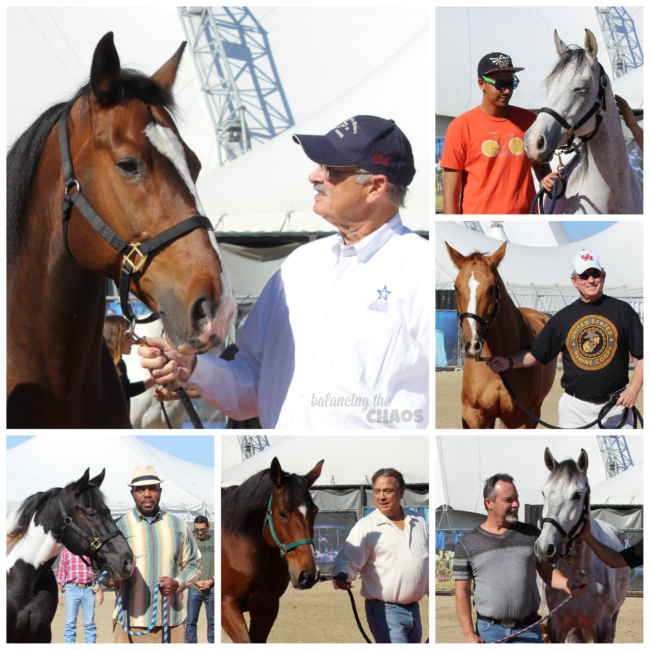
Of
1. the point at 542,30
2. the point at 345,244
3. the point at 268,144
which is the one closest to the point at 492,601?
the point at 345,244

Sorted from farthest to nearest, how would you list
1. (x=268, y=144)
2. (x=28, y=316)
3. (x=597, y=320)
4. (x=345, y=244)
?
(x=268, y=144) < (x=597, y=320) < (x=345, y=244) < (x=28, y=316)

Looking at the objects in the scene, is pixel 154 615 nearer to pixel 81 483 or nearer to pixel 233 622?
pixel 233 622

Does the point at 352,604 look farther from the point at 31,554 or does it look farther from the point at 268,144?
the point at 268,144

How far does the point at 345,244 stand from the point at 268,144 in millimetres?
3217

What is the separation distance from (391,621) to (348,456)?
815 millimetres

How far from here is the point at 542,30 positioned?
279cm

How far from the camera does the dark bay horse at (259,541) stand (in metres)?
2.75

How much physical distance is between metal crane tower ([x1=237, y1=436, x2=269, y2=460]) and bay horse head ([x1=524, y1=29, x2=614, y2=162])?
1.81m

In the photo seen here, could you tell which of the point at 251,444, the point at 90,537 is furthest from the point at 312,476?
the point at 90,537

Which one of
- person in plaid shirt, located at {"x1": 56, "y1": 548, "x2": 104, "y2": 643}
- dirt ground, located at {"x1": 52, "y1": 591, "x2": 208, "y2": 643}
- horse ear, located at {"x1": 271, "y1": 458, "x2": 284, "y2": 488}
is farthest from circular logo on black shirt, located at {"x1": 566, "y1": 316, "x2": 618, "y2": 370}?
person in plaid shirt, located at {"x1": 56, "y1": 548, "x2": 104, "y2": 643}

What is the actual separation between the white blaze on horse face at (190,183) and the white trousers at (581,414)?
66.8 inches

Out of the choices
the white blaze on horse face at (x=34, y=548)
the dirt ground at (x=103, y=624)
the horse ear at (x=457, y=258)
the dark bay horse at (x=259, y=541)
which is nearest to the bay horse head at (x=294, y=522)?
the dark bay horse at (x=259, y=541)

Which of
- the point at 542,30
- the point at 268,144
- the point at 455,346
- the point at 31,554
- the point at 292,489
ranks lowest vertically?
the point at 31,554

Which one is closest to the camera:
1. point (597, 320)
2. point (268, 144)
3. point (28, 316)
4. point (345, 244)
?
point (28, 316)
